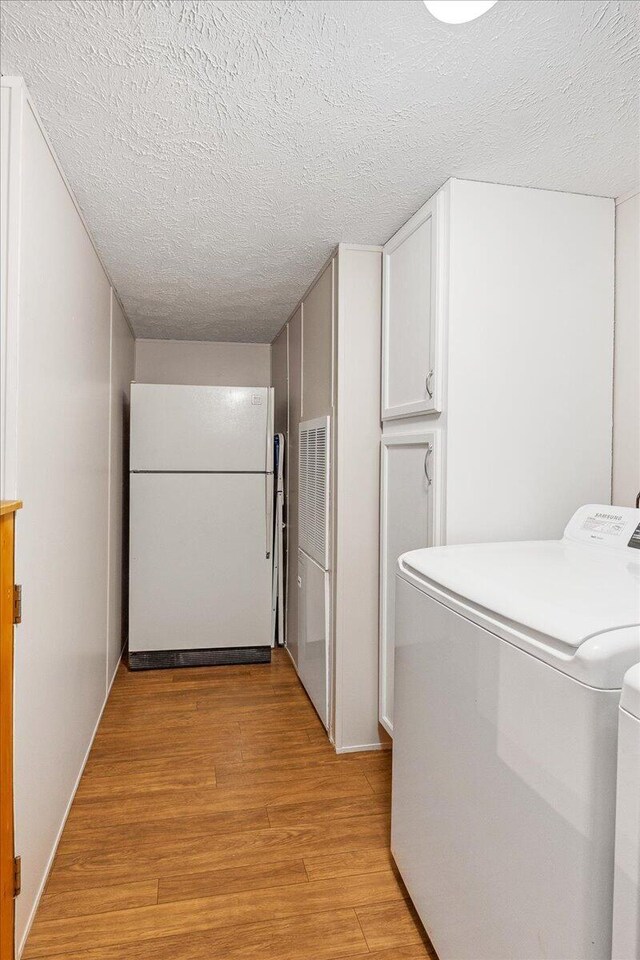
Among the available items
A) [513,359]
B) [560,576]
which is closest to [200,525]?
[513,359]

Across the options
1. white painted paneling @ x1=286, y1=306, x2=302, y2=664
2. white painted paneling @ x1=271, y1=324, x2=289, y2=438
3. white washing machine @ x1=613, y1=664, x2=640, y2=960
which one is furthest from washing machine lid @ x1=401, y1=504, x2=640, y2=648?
white painted paneling @ x1=271, y1=324, x2=289, y2=438

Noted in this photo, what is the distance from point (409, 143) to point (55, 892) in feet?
7.65

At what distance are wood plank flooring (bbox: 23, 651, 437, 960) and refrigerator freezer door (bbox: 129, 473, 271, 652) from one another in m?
0.65

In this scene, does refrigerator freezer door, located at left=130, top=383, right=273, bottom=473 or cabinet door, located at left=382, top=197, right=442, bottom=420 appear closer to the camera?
cabinet door, located at left=382, top=197, right=442, bottom=420

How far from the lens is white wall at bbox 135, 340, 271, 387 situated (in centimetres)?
423

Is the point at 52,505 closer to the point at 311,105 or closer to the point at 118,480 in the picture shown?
the point at 311,105

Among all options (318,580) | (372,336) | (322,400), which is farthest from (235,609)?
(372,336)

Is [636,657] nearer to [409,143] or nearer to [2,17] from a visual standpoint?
[409,143]

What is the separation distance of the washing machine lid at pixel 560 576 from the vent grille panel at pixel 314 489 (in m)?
1.04

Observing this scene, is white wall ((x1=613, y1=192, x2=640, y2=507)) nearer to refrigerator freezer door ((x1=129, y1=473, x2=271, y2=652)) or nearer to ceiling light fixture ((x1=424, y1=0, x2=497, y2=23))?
ceiling light fixture ((x1=424, y1=0, x2=497, y2=23))

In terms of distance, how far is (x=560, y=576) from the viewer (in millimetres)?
1235

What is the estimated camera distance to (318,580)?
8.82ft

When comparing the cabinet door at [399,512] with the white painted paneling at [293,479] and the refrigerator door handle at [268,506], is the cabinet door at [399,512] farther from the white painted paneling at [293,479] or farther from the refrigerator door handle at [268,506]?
the refrigerator door handle at [268,506]

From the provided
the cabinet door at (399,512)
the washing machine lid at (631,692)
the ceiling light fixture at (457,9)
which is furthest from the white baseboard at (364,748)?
the ceiling light fixture at (457,9)
